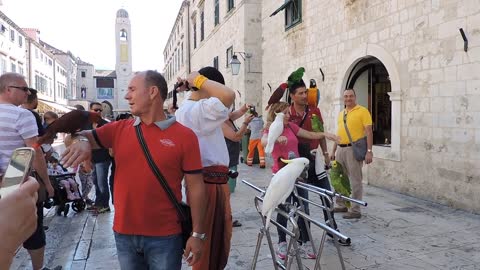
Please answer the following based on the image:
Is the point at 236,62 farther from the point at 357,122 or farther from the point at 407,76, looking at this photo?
the point at 357,122

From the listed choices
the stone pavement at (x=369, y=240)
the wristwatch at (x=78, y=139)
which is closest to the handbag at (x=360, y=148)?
the stone pavement at (x=369, y=240)

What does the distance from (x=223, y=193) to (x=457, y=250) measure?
9.68ft

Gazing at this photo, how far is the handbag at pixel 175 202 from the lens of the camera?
2.05 m

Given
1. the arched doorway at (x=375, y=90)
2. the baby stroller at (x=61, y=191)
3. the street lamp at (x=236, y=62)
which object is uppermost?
the street lamp at (x=236, y=62)

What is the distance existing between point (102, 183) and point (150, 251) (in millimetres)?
4190

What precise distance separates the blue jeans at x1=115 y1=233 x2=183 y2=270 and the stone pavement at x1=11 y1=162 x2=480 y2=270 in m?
1.77

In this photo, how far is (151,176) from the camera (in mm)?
2055

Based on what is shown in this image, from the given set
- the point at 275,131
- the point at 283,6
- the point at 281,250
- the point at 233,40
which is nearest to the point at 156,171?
the point at 275,131

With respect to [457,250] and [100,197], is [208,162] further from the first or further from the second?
[100,197]

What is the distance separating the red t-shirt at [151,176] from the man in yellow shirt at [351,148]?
3.72 m

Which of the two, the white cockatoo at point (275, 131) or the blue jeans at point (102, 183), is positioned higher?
the white cockatoo at point (275, 131)

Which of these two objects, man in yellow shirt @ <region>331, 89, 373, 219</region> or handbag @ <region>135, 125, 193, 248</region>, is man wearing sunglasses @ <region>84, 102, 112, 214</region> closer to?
man in yellow shirt @ <region>331, 89, 373, 219</region>

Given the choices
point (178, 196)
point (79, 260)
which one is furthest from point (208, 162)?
point (79, 260)

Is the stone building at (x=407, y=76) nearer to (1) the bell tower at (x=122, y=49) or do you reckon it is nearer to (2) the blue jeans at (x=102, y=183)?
(2) the blue jeans at (x=102, y=183)
